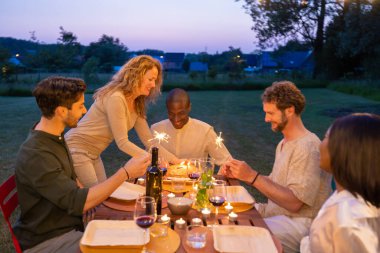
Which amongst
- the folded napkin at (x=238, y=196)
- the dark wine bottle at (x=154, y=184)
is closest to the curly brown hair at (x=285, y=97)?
the folded napkin at (x=238, y=196)

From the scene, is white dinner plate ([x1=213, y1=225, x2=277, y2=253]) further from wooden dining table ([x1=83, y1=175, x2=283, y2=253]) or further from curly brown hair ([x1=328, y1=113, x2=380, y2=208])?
curly brown hair ([x1=328, y1=113, x2=380, y2=208])

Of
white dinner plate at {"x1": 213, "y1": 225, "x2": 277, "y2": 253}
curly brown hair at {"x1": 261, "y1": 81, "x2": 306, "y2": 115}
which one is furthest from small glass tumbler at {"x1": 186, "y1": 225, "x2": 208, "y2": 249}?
curly brown hair at {"x1": 261, "y1": 81, "x2": 306, "y2": 115}

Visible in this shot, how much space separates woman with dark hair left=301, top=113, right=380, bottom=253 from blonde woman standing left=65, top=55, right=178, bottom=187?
6.78ft

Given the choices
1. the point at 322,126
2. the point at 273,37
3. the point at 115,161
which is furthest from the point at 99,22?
the point at 115,161

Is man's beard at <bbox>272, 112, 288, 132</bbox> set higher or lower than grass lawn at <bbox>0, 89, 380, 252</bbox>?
higher

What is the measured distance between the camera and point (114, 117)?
3.51 metres

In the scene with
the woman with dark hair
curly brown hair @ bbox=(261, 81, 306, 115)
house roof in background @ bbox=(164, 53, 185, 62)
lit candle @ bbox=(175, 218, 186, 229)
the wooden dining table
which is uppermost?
house roof in background @ bbox=(164, 53, 185, 62)

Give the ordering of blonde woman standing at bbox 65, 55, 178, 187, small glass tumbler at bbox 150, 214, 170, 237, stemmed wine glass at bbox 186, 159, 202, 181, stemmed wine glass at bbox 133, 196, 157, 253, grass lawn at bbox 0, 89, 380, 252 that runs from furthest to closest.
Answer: grass lawn at bbox 0, 89, 380, 252, blonde woman standing at bbox 65, 55, 178, 187, stemmed wine glass at bbox 186, 159, 202, 181, small glass tumbler at bbox 150, 214, 170, 237, stemmed wine glass at bbox 133, 196, 157, 253

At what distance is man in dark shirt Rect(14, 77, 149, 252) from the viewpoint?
7.41 feet

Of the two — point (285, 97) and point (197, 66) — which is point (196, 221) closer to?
point (285, 97)

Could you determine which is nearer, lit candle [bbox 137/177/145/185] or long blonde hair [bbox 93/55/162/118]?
lit candle [bbox 137/177/145/185]

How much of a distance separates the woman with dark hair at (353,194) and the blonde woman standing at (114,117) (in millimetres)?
2066

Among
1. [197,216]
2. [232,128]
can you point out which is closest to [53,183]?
[197,216]

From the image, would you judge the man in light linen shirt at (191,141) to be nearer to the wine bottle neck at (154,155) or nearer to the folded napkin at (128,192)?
the folded napkin at (128,192)
